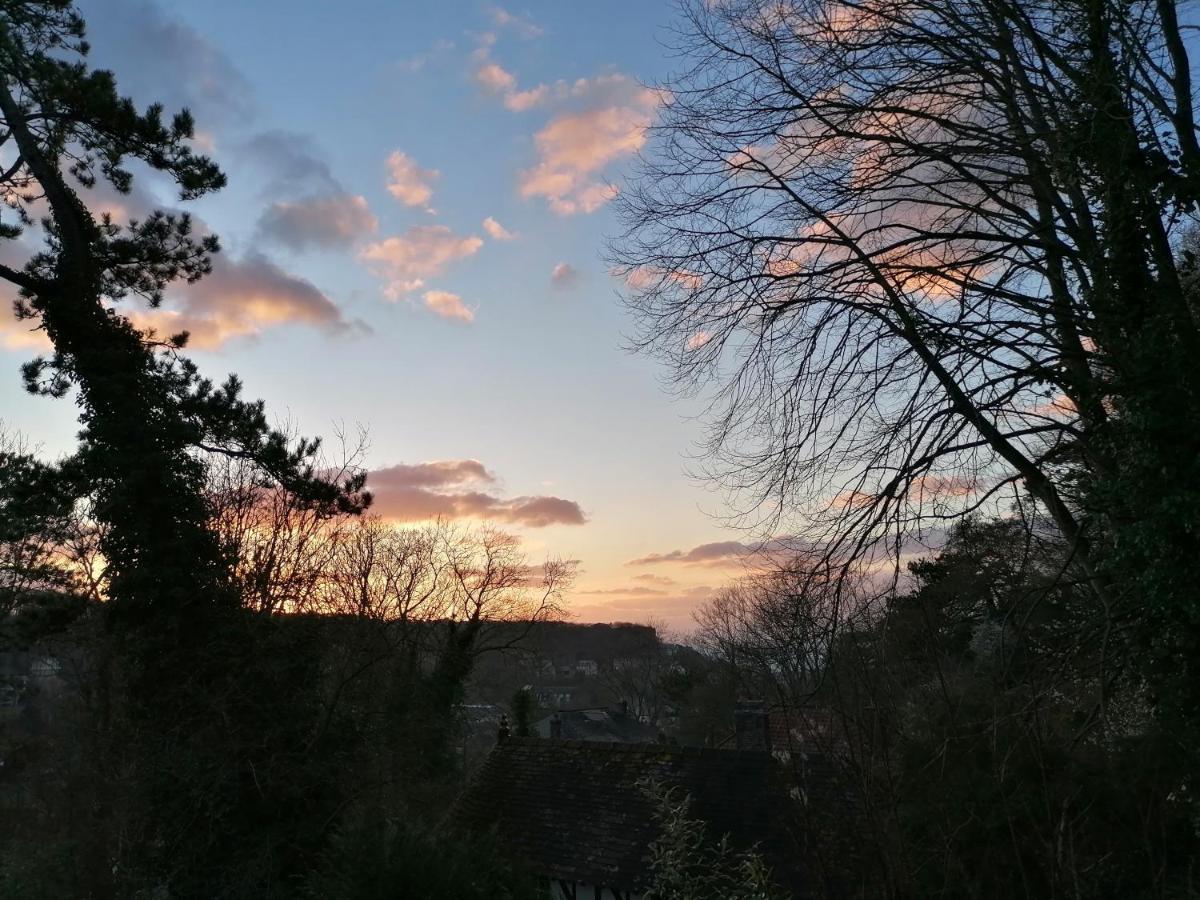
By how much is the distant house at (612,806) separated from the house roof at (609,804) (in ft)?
0.07

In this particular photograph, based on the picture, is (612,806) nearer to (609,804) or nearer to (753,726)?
(609,804)

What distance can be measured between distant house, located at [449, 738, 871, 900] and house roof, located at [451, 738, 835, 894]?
22 millimetres

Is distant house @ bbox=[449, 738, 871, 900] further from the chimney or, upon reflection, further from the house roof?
the chimney

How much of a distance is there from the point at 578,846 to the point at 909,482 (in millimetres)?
12268

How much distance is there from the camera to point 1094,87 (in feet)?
22.5

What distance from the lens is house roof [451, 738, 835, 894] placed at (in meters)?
14.8

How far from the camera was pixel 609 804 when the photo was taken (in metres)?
16.7

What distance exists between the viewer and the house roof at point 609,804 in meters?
14.8

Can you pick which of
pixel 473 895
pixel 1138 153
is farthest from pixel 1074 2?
pixel 473 895

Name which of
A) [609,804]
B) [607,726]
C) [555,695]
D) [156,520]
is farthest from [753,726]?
[555,695]

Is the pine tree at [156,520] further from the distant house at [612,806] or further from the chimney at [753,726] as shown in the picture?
the chimney at [753,726]

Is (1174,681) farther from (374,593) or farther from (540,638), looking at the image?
(540,638)

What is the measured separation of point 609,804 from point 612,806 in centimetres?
13

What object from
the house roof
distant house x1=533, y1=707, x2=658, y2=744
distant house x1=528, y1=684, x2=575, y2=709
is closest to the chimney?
the house roof
